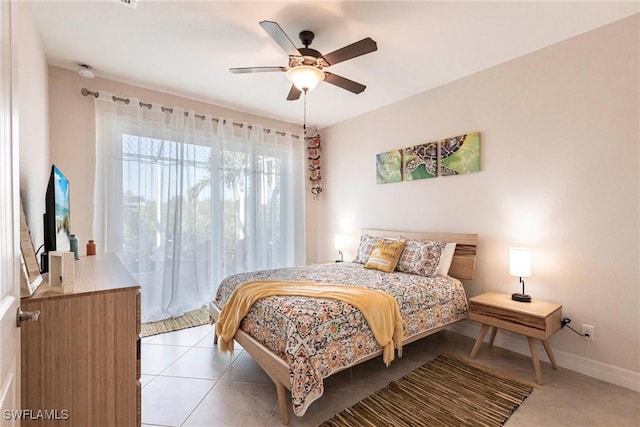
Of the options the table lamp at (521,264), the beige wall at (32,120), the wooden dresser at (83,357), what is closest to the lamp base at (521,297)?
the table lamp at (521,264)

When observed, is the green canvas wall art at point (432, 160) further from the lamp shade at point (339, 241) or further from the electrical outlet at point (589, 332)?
the electrical outlet at point (589, 332)

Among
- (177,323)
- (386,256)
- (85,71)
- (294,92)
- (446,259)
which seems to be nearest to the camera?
(294,92)

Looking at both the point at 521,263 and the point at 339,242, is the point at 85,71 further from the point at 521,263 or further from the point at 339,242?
the point at 521,263

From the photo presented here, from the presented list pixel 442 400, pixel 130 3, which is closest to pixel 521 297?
pixel 442 400

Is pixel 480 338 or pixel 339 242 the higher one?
pixel 339 242

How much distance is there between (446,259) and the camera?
10.2 feet

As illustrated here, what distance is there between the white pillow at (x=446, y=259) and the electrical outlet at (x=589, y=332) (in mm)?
1128

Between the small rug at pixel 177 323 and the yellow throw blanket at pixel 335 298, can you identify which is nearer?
the yellow throw blanket at pixel 335 298

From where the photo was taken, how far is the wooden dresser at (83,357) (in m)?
1.16

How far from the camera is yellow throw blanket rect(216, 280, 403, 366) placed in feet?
7.00

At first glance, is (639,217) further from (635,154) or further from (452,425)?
(452,425)

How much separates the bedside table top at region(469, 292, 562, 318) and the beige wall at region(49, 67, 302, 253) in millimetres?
4035

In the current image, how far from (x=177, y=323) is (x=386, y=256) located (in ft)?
8.28

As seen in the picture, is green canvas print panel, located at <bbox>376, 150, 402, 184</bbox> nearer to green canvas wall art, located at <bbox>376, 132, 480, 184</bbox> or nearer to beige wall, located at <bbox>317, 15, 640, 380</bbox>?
green canvas wall art, located at <bbox>376, 132, 480, 184</bbox>
